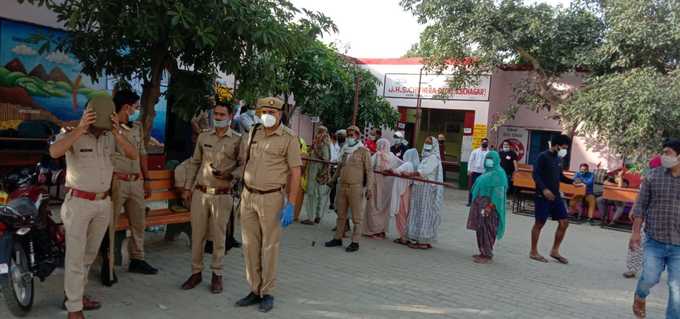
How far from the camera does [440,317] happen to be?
518 cm

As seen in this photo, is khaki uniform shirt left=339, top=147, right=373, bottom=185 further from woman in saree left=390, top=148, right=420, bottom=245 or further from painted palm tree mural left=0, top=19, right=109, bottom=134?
painted palm tree mural left=0, top=19, right=109, bottom=134

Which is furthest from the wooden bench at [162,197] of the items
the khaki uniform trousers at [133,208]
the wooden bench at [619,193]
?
the wooden bench at [619,193]

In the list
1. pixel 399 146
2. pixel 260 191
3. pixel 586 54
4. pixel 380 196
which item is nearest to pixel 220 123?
pixel 260 191

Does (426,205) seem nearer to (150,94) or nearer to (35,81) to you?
(150,94)

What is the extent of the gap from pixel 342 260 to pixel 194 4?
3.53 meters

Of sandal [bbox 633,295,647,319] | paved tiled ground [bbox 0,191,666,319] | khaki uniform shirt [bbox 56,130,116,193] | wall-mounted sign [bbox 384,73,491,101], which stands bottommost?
paved tiled ground [bbox 0,191,666,319]

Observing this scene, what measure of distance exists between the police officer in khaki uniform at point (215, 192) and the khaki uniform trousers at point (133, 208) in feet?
2.16

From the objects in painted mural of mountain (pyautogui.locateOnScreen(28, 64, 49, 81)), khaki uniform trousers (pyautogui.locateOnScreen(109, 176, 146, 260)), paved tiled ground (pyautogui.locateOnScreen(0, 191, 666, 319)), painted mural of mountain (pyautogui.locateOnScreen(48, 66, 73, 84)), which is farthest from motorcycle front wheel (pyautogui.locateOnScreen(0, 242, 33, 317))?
painted mural of mountain (pyautogui.locateOnScreen(48, 66, 73, 84))

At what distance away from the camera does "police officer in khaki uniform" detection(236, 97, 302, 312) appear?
4848 millimetres

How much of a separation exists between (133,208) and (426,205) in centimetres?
435

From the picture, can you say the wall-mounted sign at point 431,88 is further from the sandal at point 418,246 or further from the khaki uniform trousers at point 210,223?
the khaki uniform trousers at point 210,223

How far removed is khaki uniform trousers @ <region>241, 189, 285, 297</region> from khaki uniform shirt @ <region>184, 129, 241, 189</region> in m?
0.44

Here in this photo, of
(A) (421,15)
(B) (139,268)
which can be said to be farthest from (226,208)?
(A) (421,15)

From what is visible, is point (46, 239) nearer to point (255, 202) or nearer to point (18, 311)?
point (18, 311)
